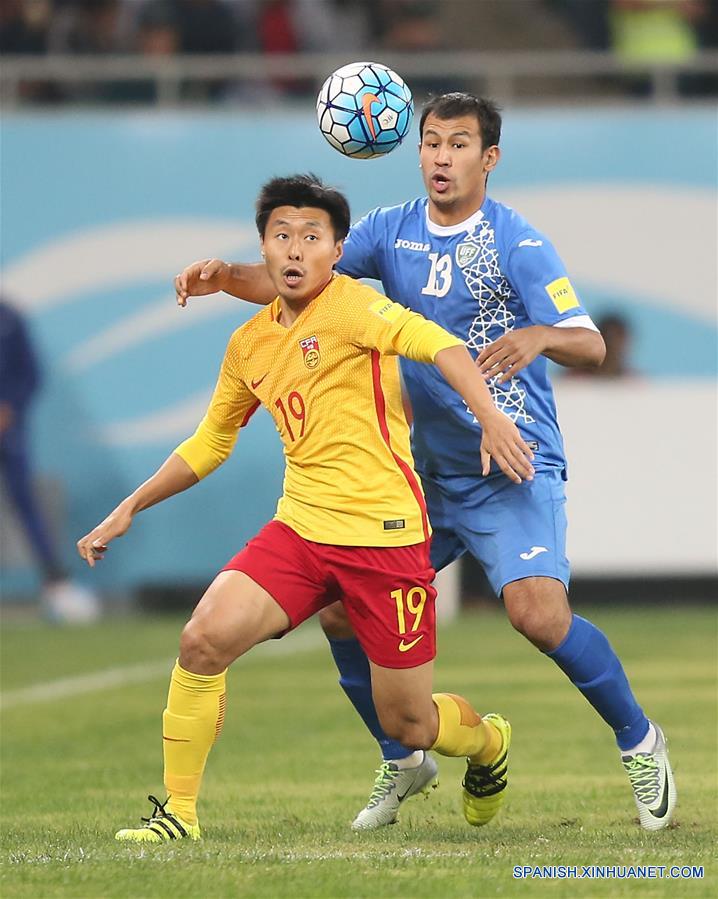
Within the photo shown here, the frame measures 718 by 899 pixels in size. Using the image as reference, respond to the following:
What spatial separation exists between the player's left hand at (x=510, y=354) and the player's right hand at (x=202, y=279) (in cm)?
111

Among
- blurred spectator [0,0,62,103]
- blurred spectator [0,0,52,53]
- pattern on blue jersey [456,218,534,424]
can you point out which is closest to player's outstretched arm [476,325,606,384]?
pattern on blue jersey [456,218,534,424]

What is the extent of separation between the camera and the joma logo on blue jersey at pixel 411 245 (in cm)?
701

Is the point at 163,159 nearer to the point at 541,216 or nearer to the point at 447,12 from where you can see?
the point at 541,216

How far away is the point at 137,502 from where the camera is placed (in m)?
6.68

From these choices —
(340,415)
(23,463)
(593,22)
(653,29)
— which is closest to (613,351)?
(653,29)

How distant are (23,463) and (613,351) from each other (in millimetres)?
5239

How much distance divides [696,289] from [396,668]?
34.0ft

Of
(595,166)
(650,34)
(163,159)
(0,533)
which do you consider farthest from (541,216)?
(0,533)

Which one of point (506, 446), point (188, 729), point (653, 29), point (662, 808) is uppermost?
point (653, 29)

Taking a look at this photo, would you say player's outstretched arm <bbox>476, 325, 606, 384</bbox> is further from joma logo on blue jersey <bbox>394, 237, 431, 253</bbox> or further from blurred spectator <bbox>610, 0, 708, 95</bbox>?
blurred spectator <bbox>610, 0, 708, 95</bbox>

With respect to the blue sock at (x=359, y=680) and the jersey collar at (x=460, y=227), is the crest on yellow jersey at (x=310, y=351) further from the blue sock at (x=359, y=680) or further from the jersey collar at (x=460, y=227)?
the blue sock at (x=359, y=680)

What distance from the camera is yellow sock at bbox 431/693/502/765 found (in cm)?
663

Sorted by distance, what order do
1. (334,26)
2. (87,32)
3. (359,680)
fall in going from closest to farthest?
(359,680), (87,32), (334,26)

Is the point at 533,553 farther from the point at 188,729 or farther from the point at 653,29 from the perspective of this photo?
the point at 653,29
